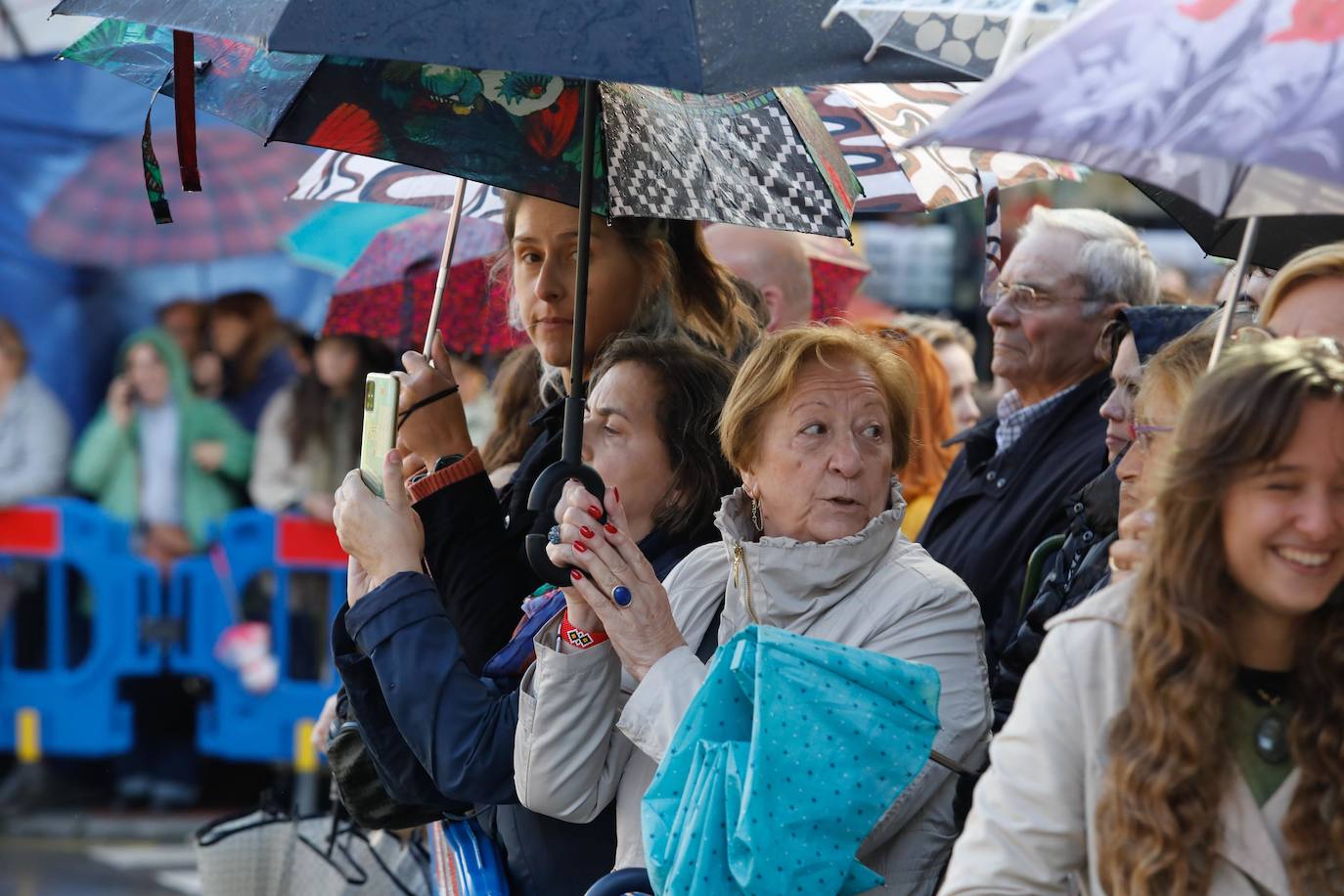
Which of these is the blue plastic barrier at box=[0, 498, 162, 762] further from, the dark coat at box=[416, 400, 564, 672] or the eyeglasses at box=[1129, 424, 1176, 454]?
the eyeglasses at box=[1129, 424, 1176, 454]

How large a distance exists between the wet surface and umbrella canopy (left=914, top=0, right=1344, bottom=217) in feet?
20.8

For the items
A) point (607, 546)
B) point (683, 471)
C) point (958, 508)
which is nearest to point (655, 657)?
point (607, 546)

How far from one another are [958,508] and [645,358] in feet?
3.93

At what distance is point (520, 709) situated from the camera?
3.09 m

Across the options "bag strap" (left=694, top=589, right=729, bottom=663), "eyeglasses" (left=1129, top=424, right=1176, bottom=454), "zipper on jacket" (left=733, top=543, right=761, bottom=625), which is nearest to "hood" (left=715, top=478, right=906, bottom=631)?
"zipper on jacket" (left=733, top=543, right=761, bottom=625)

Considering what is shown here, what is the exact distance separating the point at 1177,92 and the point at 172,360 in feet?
24.7

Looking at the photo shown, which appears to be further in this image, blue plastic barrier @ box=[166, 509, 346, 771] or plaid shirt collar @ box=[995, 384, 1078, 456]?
blue plastic barrier @ box=[166, 509, 346, 771]

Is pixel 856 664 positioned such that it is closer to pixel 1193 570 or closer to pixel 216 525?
pixel 1193 570

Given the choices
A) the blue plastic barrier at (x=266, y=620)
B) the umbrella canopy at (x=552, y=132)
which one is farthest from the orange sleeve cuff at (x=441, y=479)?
the blue plastic barrier at (x=266, y=620)

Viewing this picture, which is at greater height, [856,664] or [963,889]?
[856,664]

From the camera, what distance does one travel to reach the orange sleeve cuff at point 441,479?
3.62m

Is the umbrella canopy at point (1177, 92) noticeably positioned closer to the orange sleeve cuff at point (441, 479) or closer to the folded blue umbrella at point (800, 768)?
the folded blue umbrella at point (800, 768)

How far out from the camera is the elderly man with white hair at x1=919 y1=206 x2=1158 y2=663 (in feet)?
13.5

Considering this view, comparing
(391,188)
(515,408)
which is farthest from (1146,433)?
(391,188)
